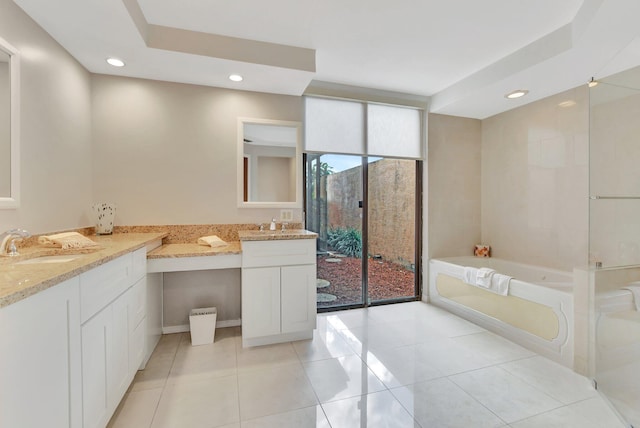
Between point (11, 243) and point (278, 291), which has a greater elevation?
point (11, 243)

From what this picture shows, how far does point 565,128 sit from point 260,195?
321cm

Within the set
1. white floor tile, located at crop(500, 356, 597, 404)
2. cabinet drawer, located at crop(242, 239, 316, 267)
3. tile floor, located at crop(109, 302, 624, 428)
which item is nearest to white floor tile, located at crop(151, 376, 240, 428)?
tile floor, located at crop(109, 302, 624, 428)

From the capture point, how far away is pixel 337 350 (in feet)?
7.93

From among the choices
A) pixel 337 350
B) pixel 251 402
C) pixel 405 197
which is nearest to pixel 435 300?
pixel 405 197

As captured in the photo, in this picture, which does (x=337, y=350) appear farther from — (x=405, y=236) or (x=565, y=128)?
(x=565, y=128)

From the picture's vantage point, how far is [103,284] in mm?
1459

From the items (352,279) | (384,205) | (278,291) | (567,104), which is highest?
(567,104)

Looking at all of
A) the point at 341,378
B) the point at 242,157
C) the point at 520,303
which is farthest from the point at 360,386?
the point at 242,157

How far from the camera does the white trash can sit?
2.51m

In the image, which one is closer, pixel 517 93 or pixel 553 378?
pixel 553 378

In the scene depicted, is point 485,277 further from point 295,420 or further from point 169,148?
point 169,148

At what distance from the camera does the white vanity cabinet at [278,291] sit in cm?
244

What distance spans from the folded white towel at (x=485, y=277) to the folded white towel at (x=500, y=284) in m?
0.03

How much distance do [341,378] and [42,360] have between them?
1643 millimetres
